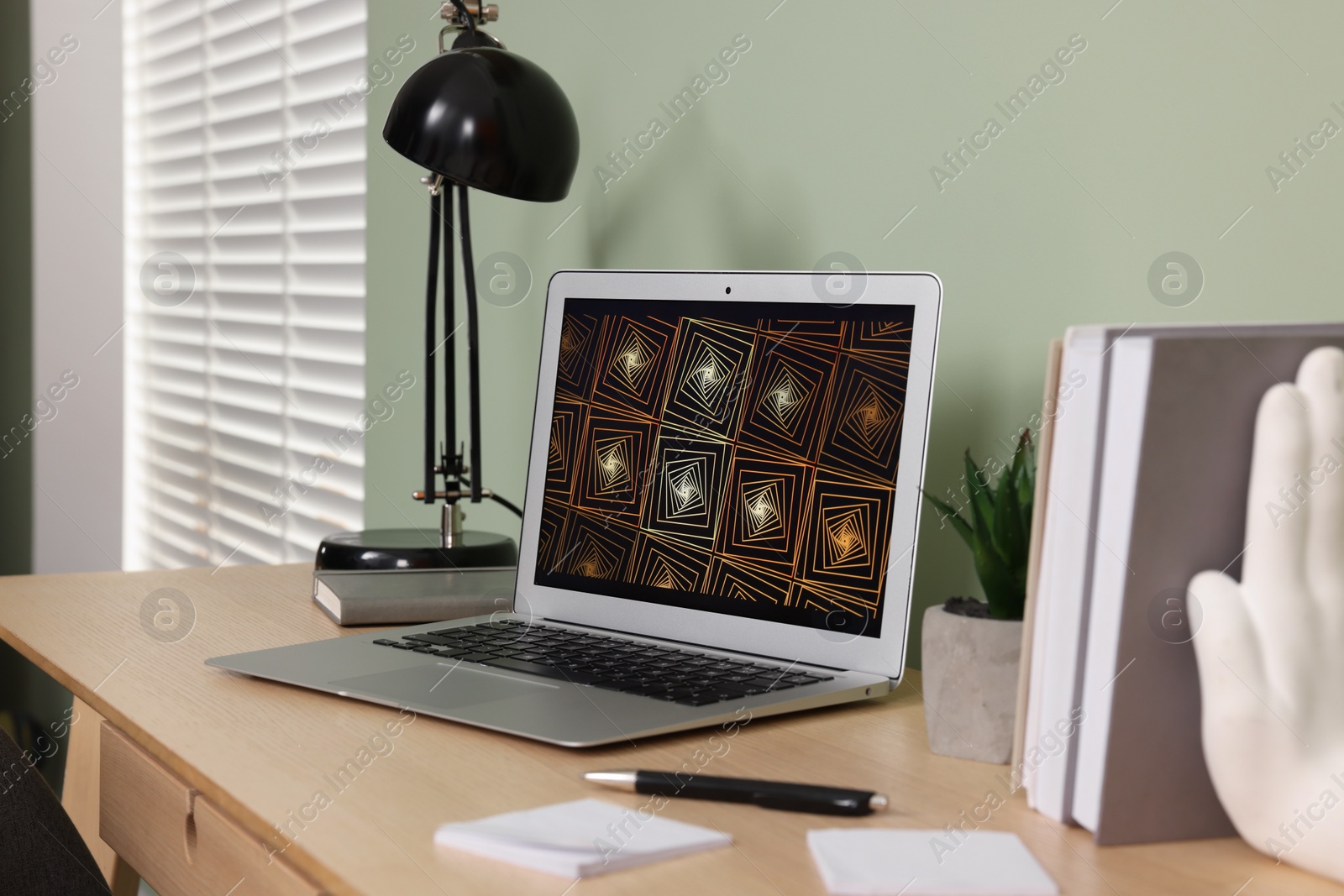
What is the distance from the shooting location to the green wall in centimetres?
73

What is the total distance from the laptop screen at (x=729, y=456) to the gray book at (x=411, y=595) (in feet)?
0.27

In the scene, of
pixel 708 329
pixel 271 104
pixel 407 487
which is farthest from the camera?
pixel 271 104

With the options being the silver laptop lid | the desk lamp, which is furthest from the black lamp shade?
the silver laptop lid

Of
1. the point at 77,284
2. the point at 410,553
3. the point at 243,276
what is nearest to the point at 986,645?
the point at 410,553

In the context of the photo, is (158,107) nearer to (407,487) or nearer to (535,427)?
(407,487)

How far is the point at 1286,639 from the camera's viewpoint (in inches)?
20.1

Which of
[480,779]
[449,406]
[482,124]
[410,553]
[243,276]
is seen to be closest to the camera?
[480,779]

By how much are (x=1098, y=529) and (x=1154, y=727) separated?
0.09 meters

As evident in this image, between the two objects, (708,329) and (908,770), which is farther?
(708,329)

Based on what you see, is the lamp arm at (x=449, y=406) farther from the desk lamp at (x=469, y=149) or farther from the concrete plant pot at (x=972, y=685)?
the concrete plant pot at (x=972, y=685)

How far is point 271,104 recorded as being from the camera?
2.06 m

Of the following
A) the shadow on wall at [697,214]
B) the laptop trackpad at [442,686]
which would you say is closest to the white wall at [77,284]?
the shadow on wall at [697,214]

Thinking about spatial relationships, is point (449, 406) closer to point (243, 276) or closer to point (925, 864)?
point (925, 864)

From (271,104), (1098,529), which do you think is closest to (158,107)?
(271,104)
